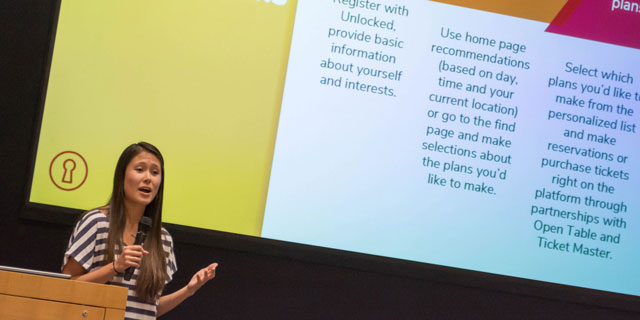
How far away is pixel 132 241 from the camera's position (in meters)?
2.78

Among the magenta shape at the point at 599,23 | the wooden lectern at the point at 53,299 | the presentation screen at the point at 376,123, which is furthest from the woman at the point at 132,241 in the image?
the magenta shape at the point at 599,23

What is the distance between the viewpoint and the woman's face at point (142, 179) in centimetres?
280

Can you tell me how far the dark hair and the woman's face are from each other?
16 millimetres

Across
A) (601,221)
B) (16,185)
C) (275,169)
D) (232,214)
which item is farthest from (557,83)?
(16,185)

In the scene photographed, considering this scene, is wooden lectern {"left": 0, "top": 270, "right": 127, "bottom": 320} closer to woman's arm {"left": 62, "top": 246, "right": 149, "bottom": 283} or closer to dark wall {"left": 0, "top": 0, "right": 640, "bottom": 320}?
woman's arm {"left": 62, "top": 246, "right": 149, "bottom": 283}

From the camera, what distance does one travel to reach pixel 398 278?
3.73 meters

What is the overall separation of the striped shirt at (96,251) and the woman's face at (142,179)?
5.0 inches

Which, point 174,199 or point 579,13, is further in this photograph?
point 579,13

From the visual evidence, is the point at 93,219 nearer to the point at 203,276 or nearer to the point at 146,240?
the point at 146,240

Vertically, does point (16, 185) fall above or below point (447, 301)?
above

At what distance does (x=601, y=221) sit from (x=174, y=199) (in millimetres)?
2022

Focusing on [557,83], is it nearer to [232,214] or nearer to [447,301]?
[447,301]

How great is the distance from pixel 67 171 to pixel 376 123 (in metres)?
1.41

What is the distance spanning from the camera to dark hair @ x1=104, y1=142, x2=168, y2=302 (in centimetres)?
271
